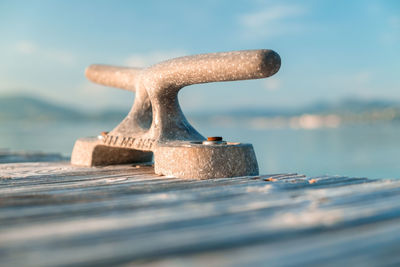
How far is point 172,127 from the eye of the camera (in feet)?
15.5

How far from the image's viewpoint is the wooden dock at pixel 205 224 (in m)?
1.65

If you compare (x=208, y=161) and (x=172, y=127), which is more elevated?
(x=172, y=127)

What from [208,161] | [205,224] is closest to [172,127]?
[208,161]

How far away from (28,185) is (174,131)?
169 centimetres

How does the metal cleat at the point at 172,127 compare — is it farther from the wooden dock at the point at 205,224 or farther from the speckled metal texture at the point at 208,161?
the wooden dock at the point at 205,224

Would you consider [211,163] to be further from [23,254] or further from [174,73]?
[23,254]

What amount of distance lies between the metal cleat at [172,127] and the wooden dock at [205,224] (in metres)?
0.49

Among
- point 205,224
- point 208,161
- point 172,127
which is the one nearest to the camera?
point 205,224

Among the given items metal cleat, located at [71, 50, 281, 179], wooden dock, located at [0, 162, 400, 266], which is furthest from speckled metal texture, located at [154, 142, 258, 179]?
wooden dock, located at [0, 162, 400, 266]

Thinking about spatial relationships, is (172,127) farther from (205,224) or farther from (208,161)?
(205,224)

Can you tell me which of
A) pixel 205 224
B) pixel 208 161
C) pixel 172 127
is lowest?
pixel 205 224

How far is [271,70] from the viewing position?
355 centimetres

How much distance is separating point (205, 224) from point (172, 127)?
2717mm

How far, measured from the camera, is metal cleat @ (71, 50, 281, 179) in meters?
3.71
